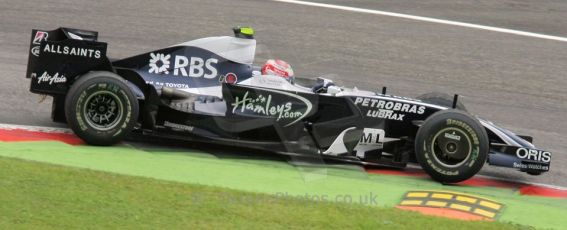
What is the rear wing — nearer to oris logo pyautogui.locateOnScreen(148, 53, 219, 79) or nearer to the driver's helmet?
oris logo pyautogui.locateOnScreen(148, 53, 219, 79)

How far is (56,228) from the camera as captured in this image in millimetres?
6527

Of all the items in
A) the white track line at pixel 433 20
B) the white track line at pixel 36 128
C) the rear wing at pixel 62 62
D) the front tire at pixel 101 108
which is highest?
the white track line at pixel 433 20

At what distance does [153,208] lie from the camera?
7086 mm

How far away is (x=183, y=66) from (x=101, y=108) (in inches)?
39.2

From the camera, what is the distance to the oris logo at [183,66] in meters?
9.66

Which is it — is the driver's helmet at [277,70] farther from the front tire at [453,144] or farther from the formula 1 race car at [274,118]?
the front tire at [453,144]

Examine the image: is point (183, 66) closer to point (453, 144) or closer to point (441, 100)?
point (441, 100)

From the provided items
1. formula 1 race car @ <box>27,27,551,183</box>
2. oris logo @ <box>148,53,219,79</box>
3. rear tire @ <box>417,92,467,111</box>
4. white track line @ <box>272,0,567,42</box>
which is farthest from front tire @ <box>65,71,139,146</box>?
white track line @ <box>272,0,567,42</box>

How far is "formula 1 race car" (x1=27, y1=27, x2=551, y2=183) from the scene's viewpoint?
29.4 ft

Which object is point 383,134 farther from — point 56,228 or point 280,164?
point 56,228

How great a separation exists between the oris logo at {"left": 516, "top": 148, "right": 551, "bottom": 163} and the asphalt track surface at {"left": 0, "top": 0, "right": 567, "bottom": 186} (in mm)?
1320

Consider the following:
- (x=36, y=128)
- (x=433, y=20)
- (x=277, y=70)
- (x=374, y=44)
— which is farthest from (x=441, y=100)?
(x=433, y=20)

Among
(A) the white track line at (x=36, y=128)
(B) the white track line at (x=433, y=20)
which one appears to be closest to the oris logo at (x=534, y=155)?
(A) the white track line at (x=36, y=128)

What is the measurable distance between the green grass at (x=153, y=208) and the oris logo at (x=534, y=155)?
172 centimetres
